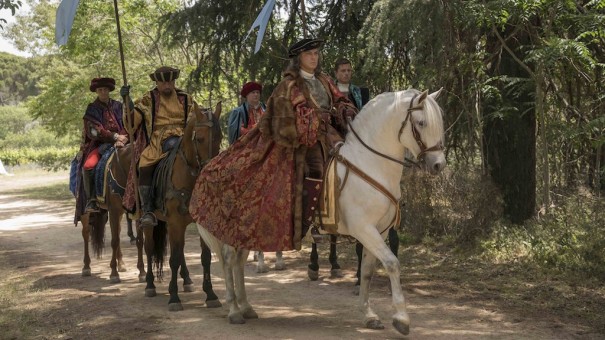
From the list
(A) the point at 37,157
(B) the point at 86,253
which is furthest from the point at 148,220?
(A) the point at 37,157

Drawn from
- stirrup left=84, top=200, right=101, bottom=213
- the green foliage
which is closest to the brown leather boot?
stirrup left=84, top=200, right=101, bottom=213

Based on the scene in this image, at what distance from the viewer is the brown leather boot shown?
6.25 m

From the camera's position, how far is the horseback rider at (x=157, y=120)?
26.3 feet

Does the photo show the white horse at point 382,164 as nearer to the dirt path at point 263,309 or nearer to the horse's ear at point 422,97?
the horse's ear at point 422,97

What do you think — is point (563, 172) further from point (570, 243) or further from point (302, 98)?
point (302, 98)

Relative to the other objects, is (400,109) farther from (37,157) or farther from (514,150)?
(37,157)

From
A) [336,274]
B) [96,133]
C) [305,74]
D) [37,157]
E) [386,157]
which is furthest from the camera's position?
[37,157]

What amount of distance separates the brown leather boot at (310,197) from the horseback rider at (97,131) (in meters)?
4.17

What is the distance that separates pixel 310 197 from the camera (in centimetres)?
626

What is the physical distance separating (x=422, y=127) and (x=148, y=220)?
3.46 meters

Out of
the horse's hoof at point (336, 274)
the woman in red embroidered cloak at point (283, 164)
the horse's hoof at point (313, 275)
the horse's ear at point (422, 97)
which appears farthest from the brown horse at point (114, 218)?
the horse's ear at point (422, 97)

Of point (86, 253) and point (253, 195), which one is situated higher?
point (253, 195)

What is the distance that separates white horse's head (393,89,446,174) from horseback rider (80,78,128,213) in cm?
485

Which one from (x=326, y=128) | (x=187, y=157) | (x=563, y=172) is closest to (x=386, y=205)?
(x=326, y=128)
